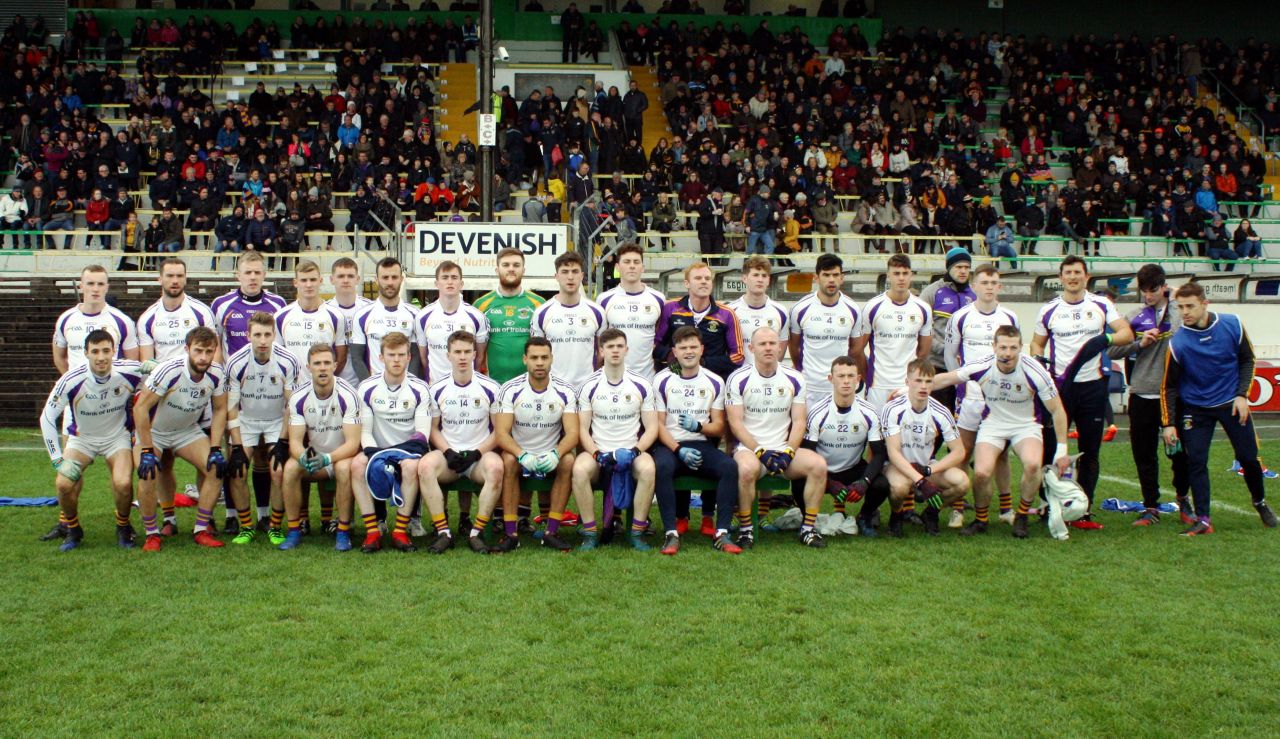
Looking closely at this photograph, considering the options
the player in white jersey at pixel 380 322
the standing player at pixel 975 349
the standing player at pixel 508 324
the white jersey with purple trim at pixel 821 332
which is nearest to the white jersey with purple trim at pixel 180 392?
the player in white jersey at pixel 380 322

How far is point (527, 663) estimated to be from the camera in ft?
18.9

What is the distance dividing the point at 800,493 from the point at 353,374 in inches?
147

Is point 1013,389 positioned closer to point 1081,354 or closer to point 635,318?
point 1081,354

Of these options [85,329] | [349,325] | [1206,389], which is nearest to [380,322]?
[349,325]

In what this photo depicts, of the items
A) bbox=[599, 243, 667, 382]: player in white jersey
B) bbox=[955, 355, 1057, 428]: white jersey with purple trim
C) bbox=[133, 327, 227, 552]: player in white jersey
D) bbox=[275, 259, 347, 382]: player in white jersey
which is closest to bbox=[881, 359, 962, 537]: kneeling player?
bbox=[955, 355, 1057, 428]: white jersey with purple trim

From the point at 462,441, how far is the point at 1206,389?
5.68 metres

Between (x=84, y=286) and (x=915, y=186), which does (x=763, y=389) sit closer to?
(x=84, y=286)

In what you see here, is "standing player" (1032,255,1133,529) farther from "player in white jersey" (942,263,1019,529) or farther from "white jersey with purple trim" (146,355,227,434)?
"white jersey with purple trim" (146,355,227,434)

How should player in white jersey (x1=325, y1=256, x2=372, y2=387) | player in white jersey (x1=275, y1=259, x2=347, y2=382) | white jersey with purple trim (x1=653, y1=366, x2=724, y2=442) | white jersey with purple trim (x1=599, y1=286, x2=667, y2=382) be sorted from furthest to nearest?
player in white jersey (x1=325, y1=256, x2=372, y2=387)
player in white jersey (x1=275, y1=259, x2=347, y2=382)
white jersey with purple trim (x1=599, y1=286, x2=667, y2=382)
white jersey with purple trim (x1=653, y1=366, x2=724, y2=442)

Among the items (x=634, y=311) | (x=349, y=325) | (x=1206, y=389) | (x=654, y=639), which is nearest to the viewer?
(x=654, y=639)

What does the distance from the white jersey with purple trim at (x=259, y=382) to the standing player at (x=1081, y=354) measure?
587 cm

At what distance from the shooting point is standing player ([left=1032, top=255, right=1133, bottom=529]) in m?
9.02

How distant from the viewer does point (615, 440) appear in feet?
28.1

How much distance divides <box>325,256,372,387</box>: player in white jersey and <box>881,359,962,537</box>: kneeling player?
429 centimetres
